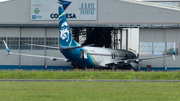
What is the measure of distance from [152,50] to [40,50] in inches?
793

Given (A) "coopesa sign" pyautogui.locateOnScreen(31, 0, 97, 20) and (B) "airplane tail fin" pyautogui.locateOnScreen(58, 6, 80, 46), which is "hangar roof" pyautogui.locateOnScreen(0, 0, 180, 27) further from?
(B) "airplane tail fin" pyautogui.locateOnScreen(58, 6, 80, 46)

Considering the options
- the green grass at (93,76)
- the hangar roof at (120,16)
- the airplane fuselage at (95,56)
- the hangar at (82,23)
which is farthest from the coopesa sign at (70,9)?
the green grass at (93,76)

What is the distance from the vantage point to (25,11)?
170 feet

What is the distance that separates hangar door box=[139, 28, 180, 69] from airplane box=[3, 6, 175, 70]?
2.77 meters

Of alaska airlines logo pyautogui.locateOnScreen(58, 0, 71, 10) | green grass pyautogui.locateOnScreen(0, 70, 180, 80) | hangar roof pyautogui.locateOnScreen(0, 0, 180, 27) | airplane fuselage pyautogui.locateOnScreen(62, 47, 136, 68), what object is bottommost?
green grass pyautogui.locateOnScreen(0, 70, 180, 80)

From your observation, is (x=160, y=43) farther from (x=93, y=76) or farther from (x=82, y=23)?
(x=93, y=76)

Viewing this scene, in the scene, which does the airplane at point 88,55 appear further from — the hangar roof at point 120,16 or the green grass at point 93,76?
the green grass at point 93,76

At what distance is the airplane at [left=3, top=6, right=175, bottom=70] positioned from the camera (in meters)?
43.3

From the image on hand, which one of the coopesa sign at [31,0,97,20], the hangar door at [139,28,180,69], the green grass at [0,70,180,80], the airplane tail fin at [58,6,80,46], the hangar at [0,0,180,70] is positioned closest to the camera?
the green grass at [0,70,180,80]

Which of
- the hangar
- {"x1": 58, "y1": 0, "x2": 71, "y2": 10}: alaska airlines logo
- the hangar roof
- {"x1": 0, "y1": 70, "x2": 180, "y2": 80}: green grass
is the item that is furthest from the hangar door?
{"x1": 0, "y1": 70, "x2": 180, "y2": 80}: green grass

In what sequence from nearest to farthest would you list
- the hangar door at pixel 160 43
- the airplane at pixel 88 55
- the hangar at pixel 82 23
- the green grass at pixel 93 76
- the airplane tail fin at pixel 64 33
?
the green grass at pixel 93 76
the airplane tail fin at pixel 64 33
the airplane at pixel 88 55
the hangar at pixel 82 23
the hangar door at pixel 160 43

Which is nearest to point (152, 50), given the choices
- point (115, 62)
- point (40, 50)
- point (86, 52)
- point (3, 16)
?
point (115, 62)

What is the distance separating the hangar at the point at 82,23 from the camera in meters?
50.3

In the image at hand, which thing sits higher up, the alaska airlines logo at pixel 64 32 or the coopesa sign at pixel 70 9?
the coopesa sign at pixel 70 9
